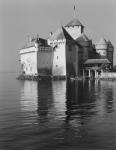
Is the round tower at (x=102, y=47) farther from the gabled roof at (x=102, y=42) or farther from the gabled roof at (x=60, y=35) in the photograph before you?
the gabled roof at (x=60, y=35)

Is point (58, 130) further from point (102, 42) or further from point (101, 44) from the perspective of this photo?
point (102, 42)

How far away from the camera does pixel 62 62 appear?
85.1 meters

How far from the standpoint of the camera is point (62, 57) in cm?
8525

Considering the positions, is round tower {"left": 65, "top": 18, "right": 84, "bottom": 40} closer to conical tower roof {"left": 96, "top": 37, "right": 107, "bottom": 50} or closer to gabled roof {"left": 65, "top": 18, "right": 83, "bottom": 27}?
gabled roof {"left": 65, "top": 18, "right": 83, "bottom": 27}

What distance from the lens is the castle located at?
282 ft

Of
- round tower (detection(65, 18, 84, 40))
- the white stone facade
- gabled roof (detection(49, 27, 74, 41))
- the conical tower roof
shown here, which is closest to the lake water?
gabled roof (detection(49, 27, 74, 41))

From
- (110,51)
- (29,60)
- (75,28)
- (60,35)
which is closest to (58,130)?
(60,35)

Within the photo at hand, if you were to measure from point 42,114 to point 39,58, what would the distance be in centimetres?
6535

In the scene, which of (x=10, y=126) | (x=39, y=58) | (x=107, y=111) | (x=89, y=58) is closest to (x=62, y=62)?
(x=39, y=58)

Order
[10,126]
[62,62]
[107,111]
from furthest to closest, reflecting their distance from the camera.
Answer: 1. [62,62]
2. [107,111]
3. [10,126]

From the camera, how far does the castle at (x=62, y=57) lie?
282ft

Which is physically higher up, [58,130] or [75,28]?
[75,28]

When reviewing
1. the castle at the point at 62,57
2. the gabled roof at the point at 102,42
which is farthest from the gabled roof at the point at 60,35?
the gabled roof at the point at 102,42

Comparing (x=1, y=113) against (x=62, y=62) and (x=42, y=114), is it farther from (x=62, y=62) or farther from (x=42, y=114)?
(x=62, y=62)
